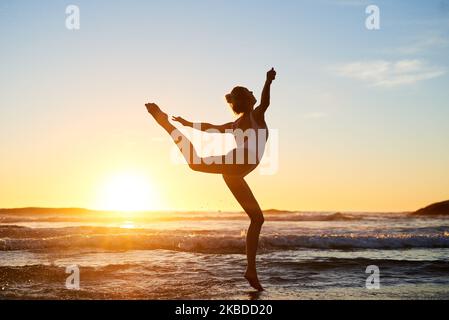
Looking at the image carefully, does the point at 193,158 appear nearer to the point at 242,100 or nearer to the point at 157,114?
the point at 157,114

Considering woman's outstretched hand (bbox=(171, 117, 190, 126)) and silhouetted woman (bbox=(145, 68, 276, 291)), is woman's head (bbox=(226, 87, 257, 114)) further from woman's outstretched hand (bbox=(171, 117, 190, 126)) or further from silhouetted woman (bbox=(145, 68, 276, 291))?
woman's outstretched hand (bbox=(171, 117, 190, 126))

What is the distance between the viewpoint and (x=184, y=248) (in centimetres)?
1563

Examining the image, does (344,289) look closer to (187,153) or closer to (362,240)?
(187,153)

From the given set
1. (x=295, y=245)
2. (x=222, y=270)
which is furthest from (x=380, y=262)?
(x=295, y=245)

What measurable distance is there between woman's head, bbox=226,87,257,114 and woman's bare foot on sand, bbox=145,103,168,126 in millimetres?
1036

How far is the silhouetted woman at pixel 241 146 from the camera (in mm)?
6281

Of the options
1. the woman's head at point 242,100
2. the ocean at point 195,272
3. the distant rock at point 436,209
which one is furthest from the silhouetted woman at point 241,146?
the distant rock at point 436,209

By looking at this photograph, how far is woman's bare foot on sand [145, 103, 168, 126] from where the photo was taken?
642 cm

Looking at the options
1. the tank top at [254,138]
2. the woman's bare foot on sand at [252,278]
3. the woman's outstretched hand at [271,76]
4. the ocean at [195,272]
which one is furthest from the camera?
the ocean at [195,272]

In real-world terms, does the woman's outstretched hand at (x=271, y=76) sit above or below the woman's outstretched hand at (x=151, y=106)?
above

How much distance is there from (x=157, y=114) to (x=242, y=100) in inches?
48.4

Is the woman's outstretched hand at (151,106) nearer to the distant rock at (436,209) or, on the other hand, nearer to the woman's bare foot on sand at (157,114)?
the woman's bare foot on sand at (157,114)
